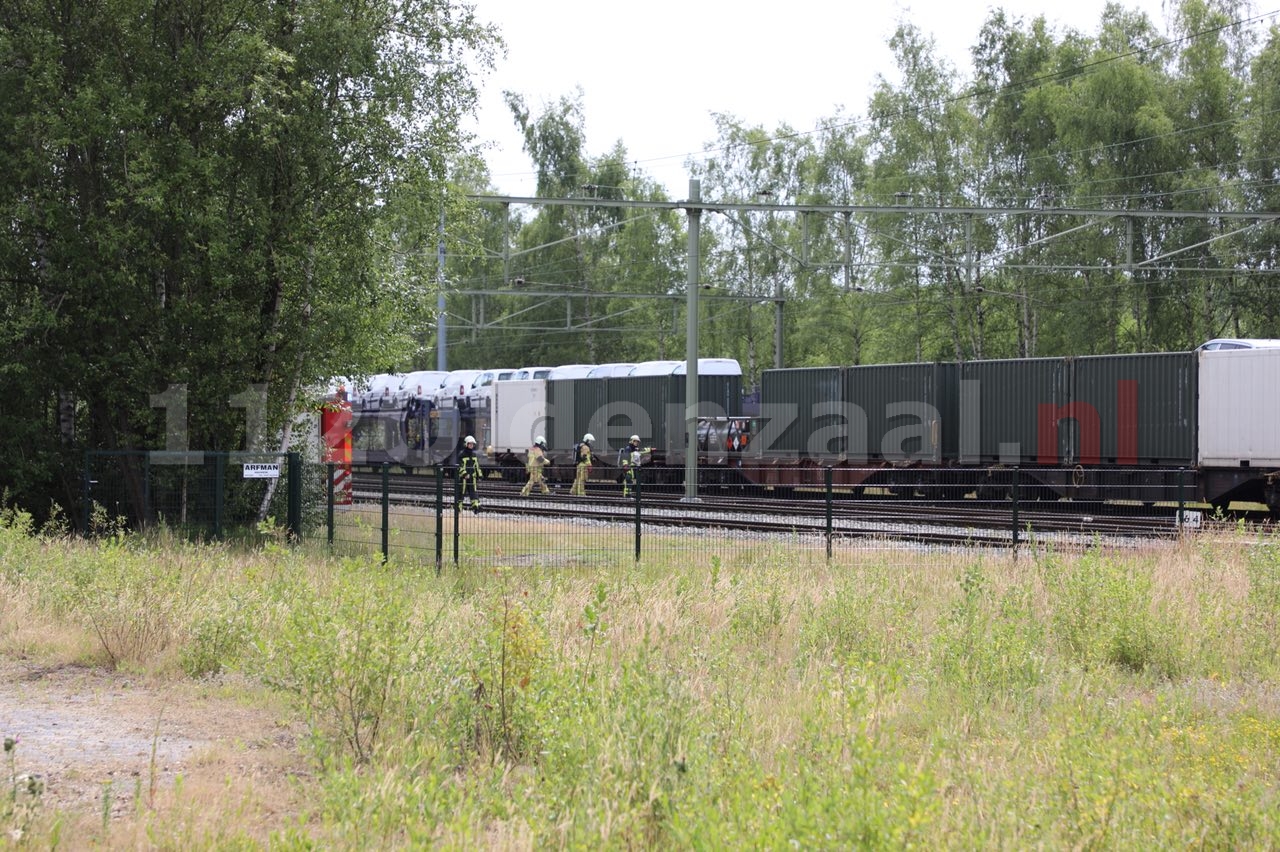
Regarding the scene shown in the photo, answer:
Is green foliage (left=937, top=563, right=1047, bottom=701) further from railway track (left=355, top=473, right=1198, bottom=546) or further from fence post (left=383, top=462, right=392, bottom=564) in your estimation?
fence post (left=383, top=462, right=392, bottom=564)

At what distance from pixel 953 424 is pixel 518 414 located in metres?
15.8

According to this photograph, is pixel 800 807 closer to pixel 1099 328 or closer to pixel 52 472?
pixel 52 472

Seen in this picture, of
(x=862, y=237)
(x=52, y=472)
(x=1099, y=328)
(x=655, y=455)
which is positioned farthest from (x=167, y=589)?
(x=862, y=237)

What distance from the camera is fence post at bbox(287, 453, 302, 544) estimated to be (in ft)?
55.1

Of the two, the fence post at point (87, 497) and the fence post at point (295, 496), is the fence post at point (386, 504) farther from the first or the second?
the fence post at point (87, 497)

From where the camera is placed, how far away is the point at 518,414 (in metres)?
41.6

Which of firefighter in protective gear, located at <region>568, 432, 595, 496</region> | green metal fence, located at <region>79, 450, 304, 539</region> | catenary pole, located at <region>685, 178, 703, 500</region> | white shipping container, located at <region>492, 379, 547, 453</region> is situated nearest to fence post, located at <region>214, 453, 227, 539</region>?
green metal fence, located at <region>79, 450, 304, 539</region>

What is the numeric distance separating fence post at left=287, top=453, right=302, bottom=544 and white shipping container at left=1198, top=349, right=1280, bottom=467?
711 inches

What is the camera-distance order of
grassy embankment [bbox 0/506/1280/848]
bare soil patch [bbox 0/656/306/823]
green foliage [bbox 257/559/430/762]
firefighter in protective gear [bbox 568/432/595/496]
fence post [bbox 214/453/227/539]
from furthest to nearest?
firefighter in protective gear [bbox 568/432/595/496]
fence post [bbox 214/453/227/539]
green foliage [bbox 257/559/430/762]
bare soil patch [bbox 0/656/306/823]
grassy embankment [bbox 0/506/1280/848]

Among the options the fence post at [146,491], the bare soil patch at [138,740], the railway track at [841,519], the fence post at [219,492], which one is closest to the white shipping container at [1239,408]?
the railway track at [841,519]

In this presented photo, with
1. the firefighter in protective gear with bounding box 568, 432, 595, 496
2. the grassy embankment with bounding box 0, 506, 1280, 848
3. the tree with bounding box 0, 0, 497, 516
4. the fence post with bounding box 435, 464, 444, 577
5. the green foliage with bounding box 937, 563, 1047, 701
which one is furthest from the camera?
the firefighter in protective gear with bounding box 568, 432, 595, 496

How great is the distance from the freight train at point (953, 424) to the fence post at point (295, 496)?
274 inches

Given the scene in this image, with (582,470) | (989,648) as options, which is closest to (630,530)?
(989,648)

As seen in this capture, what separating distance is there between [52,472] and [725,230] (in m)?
42.9
